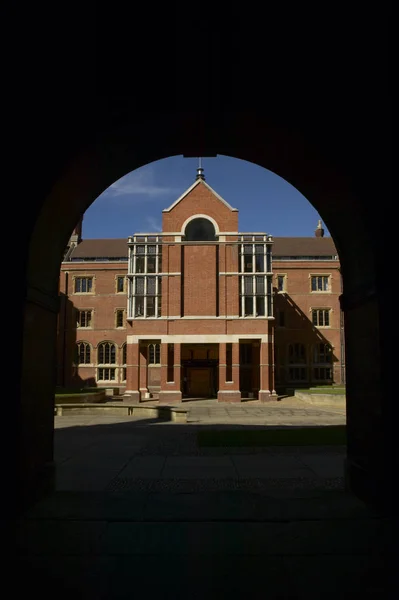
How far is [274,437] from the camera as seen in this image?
43.4ft

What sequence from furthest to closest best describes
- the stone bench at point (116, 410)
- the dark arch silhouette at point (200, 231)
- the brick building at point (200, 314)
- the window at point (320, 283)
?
the window at point (320, 283) → the dark arch silhouette at point (200, 231) → the brick building at point (200, 314) → the stone bench at point (116, 410)

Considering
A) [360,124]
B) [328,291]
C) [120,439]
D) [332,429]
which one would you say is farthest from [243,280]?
[360,124]

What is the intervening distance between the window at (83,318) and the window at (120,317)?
2.76 m

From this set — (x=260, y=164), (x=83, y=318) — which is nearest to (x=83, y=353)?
(x=83, y=318)

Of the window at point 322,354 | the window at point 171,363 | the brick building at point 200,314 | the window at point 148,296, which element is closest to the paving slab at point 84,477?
the brick building at point 200,314

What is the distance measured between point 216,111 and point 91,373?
42235 mm

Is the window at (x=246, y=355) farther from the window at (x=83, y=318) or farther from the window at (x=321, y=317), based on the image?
the window at (x=83, y=318)

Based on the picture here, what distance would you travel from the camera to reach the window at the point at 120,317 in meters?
46.9

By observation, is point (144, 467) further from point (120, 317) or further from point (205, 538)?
point (120, 317)

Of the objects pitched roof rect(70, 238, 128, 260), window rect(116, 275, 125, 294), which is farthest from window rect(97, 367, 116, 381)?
pitched roof rect(70, 238, 128, 260)

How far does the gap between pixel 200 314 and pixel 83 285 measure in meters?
16.5

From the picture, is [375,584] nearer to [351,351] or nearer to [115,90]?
[351,351]

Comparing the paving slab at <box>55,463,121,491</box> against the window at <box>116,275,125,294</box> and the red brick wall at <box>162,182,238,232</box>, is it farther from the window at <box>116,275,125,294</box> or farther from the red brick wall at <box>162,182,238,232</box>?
the window at <box>116,275,125,294</box>

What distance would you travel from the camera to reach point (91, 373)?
45844 mm
